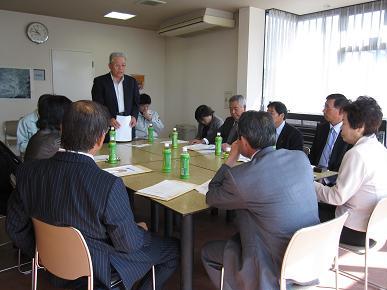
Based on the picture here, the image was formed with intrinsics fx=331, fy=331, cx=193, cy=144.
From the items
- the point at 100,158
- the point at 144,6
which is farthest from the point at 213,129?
the point at 144,6

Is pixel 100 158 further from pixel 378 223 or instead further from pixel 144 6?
pixel 144 6

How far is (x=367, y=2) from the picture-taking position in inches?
181

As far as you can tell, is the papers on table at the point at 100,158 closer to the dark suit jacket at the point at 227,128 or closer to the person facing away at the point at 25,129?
the person facing away at the point at 25,129

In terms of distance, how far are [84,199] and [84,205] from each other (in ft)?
0.08

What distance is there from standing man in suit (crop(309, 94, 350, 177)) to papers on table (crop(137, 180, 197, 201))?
1.58m

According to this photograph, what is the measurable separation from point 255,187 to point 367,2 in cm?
447

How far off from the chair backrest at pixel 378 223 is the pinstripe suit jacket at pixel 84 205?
1.18 meters

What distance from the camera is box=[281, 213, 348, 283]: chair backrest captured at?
1309 mm

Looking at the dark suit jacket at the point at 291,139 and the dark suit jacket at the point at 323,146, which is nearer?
the dark suit jacket at the point at 323,146

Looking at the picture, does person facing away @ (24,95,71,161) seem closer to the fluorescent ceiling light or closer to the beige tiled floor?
the beige tiled floor

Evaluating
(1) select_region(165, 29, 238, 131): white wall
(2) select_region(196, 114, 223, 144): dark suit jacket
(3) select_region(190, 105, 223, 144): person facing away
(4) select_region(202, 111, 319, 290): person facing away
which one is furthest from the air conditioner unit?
(4) select_region(202, 111, 319, 290): person facing away

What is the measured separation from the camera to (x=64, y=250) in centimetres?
128

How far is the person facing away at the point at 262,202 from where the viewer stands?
1.35 meters

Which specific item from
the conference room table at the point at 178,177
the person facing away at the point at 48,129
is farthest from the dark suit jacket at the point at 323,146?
the person facing away at the point at 48,129
